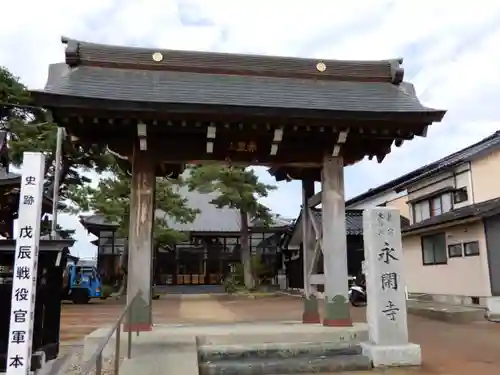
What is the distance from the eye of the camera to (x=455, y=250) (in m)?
16.3

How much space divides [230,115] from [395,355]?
14.2 ft

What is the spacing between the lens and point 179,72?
8492mm

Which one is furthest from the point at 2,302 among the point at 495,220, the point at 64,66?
the point at 495,220

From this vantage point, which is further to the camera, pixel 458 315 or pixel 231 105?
pixel 458 315

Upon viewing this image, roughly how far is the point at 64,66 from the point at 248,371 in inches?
237

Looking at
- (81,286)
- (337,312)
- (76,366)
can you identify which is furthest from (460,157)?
(81,286)

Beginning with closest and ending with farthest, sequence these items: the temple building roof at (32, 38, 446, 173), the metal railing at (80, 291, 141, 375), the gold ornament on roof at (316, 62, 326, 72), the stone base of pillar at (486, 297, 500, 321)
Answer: the metal railing at (80, 291, 141, 375) < the temple building roof at (32, 38, 446, 173) < the gold ornament on roof at (316, 62, 326, 72) < the stone base of pillar at (486, 297, 500, 321)

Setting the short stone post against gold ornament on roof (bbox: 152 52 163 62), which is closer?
the short stone post

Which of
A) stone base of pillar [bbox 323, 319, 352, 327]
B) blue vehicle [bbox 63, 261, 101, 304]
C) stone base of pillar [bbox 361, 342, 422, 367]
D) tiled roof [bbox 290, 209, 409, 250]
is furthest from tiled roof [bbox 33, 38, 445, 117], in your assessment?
blue vehicle [bbox 63, 261, 101, 304]

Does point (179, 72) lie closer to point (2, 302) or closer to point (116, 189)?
point (2, 302)

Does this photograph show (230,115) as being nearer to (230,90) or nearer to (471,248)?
(230,90)

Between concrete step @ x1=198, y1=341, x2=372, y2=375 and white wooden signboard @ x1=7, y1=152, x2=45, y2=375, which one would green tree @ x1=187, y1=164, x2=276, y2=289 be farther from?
white wooden signboard @ x1=7, y1=152, x2=45, y2=375

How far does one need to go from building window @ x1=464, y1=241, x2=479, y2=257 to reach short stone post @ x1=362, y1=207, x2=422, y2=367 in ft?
31.3

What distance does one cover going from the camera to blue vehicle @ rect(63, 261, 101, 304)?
73.7 feet
